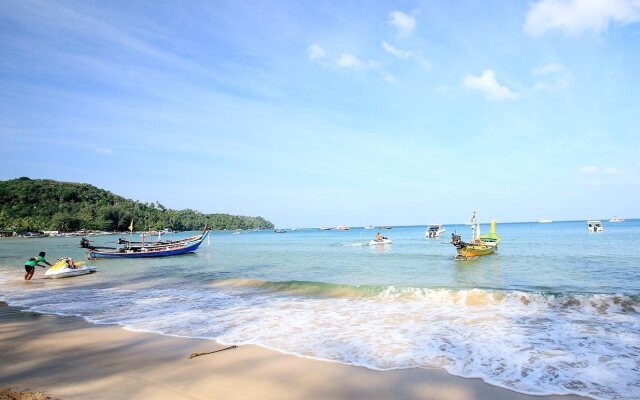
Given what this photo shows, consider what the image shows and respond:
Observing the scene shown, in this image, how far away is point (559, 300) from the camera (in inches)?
490

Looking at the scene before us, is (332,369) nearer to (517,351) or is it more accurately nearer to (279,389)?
(279,389)

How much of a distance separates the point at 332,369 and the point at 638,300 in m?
11.1

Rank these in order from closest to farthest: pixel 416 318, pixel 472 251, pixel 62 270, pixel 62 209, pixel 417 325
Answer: pixel 417 325
pixel 416 318
pixel 62 270
pixel 472 251
pixel 62 209

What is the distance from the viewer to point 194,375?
19.6 ft

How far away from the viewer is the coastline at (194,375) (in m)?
5.31

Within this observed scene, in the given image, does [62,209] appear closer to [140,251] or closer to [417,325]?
[140,251]

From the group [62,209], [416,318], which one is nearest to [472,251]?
[416,318]

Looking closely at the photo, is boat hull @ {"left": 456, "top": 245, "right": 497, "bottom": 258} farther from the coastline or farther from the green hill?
the green hill

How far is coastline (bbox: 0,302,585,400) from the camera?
531 centimetres

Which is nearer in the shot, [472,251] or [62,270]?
[62,270]

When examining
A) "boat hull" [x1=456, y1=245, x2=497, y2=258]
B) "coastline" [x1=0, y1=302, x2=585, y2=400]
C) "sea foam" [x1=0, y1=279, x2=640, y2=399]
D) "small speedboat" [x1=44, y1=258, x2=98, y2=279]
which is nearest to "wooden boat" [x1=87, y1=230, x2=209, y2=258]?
"small speedboat" [x1=44, y1=258, x2=98, y2=279]

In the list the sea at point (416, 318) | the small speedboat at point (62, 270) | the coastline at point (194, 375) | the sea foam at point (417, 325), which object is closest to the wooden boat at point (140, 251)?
the small speedboat at point (62, 270)

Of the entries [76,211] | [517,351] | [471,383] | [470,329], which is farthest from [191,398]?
[76,211]

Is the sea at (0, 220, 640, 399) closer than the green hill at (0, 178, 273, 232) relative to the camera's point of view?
Yes
